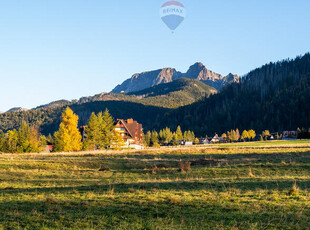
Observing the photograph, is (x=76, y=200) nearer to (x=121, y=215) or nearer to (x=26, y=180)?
(x=121, y=215)

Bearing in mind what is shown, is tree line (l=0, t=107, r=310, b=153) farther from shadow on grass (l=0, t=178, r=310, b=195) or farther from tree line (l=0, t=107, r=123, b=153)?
shadow on grass (l=0, t=178, r=310, b=195)

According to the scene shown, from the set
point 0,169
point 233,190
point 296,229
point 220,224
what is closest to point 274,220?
point 296,229

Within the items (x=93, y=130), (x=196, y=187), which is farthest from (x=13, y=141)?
(x=196, y=187)

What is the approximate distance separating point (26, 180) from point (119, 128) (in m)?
82.8

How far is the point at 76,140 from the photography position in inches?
2552

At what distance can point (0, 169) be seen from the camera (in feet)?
95.7

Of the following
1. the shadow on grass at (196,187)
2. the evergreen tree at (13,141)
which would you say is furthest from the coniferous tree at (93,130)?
the shadow on grass at (196,187)

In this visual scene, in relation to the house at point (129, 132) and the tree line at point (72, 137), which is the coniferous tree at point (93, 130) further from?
the house at point (129, 132)

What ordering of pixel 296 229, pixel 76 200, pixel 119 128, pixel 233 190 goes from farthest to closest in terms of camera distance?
pixel 119 128 → pixel 233 190 → pixel 76 200 → pixel 296 229

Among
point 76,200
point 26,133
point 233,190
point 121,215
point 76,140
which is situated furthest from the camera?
point 26,133

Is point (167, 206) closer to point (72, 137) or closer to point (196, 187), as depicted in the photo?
point (196, 187)

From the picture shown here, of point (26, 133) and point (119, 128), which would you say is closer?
point (26, 133)

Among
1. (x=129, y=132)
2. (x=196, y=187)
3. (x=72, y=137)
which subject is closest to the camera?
(x=196, y=187)

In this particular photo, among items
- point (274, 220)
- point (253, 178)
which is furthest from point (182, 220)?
point (253, 178)
